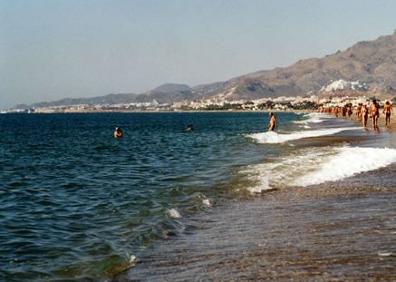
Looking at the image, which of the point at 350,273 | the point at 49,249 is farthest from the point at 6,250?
the point at 350,273

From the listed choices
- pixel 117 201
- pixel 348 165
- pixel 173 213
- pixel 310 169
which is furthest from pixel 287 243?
pixel 348 165

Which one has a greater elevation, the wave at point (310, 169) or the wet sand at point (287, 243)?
the wet sand at point (287, 243)

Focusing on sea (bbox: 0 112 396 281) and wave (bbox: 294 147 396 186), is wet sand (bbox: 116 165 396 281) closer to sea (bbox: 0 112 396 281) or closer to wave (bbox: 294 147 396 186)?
sea (bbox: 0 112 396 281)

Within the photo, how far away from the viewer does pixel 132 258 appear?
9.97 m

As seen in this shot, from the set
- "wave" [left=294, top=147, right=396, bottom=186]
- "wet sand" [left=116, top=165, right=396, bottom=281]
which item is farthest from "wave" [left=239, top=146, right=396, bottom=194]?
"wet sand" [left=116, top=165, right=396, bottom=281]

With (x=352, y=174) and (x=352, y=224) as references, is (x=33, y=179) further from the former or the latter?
(x=352, y=224)

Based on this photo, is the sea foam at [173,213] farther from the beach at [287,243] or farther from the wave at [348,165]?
the wave at [348,165]

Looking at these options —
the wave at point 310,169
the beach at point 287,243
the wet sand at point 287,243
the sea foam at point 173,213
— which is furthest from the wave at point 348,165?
the sea foam at point 173,213

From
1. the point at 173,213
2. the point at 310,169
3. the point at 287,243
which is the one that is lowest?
the point at 310,169

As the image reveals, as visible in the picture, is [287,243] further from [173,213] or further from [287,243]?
[173,213]

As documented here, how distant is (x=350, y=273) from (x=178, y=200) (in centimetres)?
940

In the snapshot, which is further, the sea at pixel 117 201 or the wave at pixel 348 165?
the wave at pixel 348 165

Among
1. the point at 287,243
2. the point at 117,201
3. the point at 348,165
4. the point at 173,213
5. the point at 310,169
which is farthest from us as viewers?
the point at 310,169

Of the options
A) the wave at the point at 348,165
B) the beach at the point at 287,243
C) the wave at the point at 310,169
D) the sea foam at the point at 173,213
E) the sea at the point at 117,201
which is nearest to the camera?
the beach at the point at 287,243
